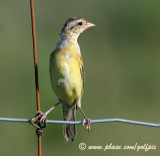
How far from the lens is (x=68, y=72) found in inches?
258

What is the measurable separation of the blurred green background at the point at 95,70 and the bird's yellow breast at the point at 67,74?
1.59 metres

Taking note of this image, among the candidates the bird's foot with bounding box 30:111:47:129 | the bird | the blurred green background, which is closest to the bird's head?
the bird

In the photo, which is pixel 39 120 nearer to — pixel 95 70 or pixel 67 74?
pixel 67 74

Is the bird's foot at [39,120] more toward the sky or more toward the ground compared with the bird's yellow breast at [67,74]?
more toward the ground

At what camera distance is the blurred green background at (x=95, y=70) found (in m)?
8.27

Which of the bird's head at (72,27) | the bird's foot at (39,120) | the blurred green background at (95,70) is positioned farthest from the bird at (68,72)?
the blurred green background at (95,70)

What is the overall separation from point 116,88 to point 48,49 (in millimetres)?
1522

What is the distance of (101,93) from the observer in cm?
934

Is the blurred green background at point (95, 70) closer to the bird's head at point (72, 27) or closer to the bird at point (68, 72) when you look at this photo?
the bird at point (68, 72)

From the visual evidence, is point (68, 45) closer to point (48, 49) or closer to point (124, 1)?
point (48, 49)

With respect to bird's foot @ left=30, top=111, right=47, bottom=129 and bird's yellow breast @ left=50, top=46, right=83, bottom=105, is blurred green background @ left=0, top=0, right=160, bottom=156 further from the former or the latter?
bird's foot @ left=30, top=111, right=47, bottom=129

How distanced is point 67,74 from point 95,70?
319 centimetres

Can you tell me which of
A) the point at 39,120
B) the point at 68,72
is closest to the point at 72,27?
the point at 68,72

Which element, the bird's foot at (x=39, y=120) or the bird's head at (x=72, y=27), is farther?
the bird's head at (x=72, y=27)
